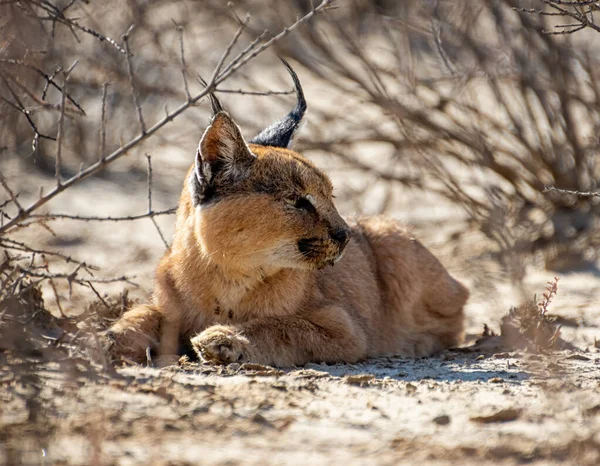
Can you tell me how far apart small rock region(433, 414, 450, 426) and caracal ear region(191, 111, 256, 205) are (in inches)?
89.5

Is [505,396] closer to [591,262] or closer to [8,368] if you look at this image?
[8,368]

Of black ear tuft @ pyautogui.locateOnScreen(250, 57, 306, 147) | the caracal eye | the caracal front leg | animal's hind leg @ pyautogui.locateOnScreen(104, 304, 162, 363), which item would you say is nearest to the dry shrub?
black ear tuft @ pyautogui.locateOnScreen(250, 57, 306, 147)

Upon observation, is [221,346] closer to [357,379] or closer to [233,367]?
[233,367]

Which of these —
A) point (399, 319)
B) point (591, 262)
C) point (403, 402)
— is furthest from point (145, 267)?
point (403, 402)

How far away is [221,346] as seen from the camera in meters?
5.54

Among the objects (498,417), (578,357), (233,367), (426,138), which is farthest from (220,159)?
(426,138)

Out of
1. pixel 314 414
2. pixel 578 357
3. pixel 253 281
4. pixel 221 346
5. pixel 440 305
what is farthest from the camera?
pixel 440 305

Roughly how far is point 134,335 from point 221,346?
603 mm

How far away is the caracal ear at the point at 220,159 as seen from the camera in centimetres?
575

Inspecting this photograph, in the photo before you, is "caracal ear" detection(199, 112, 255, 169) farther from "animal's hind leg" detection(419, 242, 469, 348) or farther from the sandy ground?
"animal's hind leg" detection(419, 242, 469, 348)

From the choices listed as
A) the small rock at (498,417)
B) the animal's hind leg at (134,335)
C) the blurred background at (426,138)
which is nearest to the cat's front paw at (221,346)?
the animal's hind leg at (134,335)

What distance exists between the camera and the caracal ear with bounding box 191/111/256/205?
18.9 ft

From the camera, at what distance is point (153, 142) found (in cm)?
1262

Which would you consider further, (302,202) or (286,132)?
(286,132)
